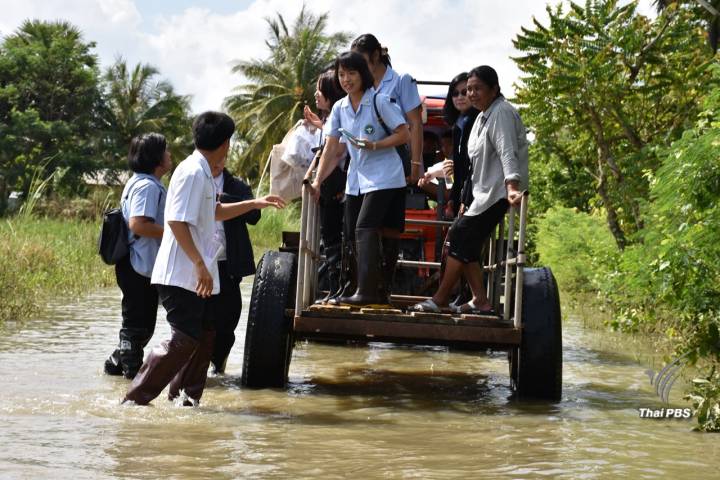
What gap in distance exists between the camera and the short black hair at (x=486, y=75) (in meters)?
7.84

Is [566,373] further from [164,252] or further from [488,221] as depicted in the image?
[164,252]

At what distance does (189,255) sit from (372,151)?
1.75 m

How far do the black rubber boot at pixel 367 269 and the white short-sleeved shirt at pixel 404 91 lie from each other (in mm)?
1167

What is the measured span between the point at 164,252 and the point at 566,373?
446cm

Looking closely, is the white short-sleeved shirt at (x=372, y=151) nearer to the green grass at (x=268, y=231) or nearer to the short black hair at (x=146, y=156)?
the short black hair at (x=146, y=156)

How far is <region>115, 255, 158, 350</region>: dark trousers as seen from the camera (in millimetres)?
8344

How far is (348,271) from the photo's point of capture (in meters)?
8.15

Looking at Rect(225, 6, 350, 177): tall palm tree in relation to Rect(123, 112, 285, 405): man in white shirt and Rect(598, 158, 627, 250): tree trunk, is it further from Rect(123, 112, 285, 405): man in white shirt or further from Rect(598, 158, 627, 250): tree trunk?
Rect(123, 112, 285, 405): man in white shirt

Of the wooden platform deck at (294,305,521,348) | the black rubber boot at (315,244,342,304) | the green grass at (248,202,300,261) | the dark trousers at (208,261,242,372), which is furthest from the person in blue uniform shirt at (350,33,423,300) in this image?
the green grass at (248,202,300,261)

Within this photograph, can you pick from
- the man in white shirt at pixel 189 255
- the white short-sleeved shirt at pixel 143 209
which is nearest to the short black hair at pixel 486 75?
the man in white shirt at pixel 189 255

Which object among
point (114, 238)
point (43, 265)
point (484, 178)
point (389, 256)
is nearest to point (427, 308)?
point (389, 256)

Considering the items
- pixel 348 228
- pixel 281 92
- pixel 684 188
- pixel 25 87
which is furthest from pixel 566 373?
pixel 25 87

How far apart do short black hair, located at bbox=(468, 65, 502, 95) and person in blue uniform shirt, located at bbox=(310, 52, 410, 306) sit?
60cm

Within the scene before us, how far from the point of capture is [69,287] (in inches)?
650
